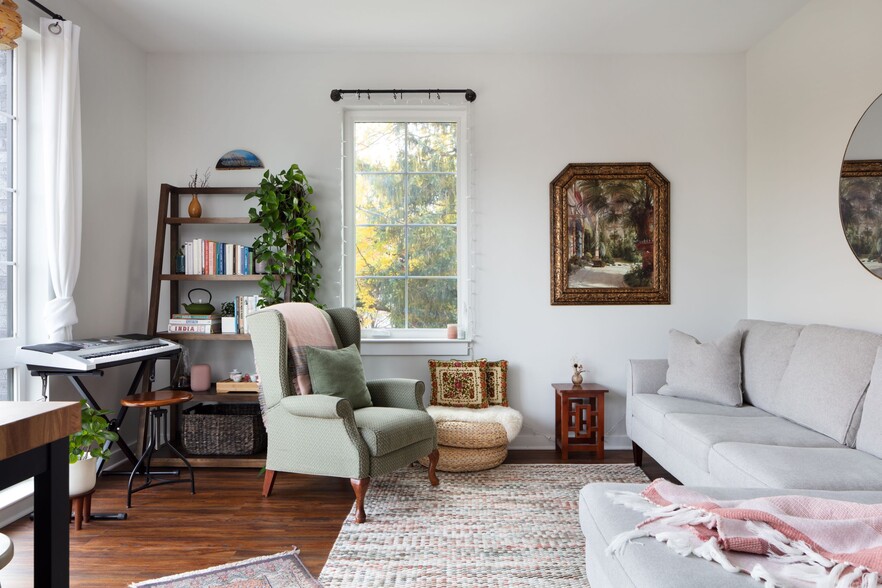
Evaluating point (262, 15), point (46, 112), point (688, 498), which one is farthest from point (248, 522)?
point (262, 15)

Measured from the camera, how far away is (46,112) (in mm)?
3184

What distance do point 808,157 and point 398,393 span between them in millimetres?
2787

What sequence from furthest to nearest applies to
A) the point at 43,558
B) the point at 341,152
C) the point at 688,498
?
the point at 341,152, the point at 688,498, the point at 43,558

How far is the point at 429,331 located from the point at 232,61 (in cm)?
240

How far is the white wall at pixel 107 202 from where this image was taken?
3.30m

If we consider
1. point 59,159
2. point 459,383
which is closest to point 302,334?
point 459,383

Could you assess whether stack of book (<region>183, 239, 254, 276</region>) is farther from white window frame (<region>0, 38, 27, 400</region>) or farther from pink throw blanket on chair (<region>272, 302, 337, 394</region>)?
white window frame (<region>0, 38, 27, 400</region>)

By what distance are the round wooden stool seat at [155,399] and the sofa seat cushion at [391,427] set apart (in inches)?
39.1

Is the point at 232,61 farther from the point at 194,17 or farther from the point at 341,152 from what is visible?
the point at 341,152

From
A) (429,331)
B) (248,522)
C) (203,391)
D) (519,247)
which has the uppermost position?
(519,247)

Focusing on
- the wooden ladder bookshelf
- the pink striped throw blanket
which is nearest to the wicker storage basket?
the wooden ladder bookshelf

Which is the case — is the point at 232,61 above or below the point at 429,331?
above

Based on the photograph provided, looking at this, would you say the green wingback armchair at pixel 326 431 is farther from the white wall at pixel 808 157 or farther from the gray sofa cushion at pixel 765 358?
the white wall at pixel 808 157

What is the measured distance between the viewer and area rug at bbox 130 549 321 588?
229 centimetres
